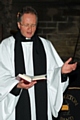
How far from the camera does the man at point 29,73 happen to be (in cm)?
276

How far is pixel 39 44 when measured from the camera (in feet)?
9.72

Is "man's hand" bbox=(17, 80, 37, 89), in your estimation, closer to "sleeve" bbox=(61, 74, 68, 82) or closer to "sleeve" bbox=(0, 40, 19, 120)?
"sleeve" bbox=(0, 40, 19, 120)

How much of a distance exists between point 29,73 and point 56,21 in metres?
4.58

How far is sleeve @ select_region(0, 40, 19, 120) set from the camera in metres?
2.72

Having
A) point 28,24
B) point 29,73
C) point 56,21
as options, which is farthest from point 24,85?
point 56,21

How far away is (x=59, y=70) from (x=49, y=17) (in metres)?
4.57

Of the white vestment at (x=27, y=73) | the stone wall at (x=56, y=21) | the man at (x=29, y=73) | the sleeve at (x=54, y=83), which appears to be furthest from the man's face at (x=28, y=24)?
the stone wall at (x=56, y=21)

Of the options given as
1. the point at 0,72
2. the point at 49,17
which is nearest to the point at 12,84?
the point at 0,72

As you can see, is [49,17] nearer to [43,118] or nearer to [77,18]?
[77,18]

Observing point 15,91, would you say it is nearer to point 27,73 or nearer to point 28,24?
point 27,73

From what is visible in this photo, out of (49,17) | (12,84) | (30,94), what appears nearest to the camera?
(12,84)

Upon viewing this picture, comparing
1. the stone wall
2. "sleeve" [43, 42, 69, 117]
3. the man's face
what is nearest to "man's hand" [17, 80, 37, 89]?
"sleeve" [43, 42, 69, 117]

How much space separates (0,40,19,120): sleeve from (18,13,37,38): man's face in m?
0.24

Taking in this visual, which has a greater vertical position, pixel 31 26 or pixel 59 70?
pixel 31 26
